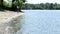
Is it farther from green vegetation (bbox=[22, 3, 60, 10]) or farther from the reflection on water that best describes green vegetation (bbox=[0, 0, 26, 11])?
green vegetation (bbox=[22, 3, 60, 10])

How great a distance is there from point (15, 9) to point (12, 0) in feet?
7.95

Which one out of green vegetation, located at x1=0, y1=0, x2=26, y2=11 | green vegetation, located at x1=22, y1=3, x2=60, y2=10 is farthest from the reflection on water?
green vegetation, located at x1=22, y1=3, x2=60, y2=10

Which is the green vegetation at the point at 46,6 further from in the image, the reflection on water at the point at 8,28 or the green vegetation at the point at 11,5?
the reflection on water at the point at 8,28

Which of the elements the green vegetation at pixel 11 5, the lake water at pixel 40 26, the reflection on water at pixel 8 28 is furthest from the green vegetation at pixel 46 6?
the reflection on water at pixel 8 28

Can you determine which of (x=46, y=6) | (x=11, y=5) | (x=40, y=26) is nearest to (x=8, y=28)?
(x=40, y=26)

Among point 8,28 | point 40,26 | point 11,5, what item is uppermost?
point 8,28

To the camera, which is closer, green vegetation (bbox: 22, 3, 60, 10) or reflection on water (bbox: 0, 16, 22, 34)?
reflection on water (bbox: 0, 16, 22, 34)

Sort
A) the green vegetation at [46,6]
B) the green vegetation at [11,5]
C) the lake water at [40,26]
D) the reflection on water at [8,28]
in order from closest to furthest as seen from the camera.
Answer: the reflection on water at [8,28], the lake water at [40,26], the green vegetation at [11,5], the green vegetation at [46,6]

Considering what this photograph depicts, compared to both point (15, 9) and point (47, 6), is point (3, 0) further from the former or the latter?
point (47, 6)

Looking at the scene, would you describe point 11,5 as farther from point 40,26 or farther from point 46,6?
point 46,6

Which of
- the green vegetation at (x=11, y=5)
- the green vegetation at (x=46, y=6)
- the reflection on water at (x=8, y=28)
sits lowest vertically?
the green vegetation at (x=46, y=6)

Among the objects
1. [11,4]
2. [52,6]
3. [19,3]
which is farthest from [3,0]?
[52,6]

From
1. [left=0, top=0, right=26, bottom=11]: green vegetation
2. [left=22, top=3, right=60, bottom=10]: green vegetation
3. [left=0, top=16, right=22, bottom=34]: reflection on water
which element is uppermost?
[left=0, top=16, right=22, bottom=34]: reflection on water

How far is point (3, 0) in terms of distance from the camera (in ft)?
144
